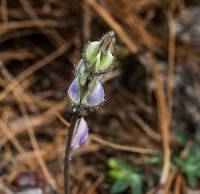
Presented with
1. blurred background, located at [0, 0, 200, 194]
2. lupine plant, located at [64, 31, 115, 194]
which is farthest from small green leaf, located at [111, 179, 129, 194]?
lupine plant, located at [64, 31, 115, 194]

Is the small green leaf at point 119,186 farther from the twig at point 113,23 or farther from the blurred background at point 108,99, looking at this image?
the twig at point 113,23

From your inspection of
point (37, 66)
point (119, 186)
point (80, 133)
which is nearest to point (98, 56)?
point (80, 133)

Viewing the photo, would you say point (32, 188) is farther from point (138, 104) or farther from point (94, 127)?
point (138, 104)

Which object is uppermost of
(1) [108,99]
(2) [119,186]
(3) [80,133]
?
(1) [108,99]

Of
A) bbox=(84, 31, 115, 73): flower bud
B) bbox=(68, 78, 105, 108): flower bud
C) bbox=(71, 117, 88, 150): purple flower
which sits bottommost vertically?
bbox=(71, 117, 88, 150): purple flower

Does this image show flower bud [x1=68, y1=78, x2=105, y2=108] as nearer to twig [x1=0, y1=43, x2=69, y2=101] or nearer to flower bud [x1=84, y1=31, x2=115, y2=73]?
flower bud [x1=84, y1=31, x2=115, y2=73]

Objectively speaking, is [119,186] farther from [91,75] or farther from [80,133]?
[91,75]

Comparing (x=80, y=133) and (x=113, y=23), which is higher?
(x=113, y=23)
